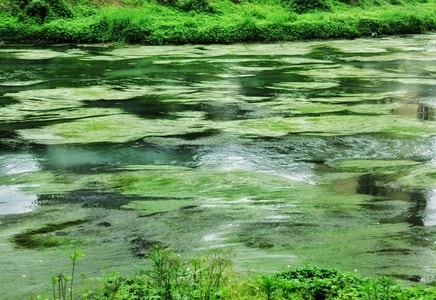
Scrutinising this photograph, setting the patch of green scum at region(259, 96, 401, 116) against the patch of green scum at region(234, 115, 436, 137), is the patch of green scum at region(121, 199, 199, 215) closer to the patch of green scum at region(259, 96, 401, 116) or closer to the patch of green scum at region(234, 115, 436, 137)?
the patch of green scum at region(234, 115, 436, 137)

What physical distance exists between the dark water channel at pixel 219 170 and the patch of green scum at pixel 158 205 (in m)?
0.03

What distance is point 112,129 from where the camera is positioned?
12.3m

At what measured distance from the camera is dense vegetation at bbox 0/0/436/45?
27422 millimetres

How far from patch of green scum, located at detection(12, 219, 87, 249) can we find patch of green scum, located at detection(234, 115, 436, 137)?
18.1 feet

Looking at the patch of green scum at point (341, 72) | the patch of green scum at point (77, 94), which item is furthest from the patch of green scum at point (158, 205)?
the patch of green scum at point (341, 72)

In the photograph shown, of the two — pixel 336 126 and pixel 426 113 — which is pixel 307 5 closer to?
pixel 426 113

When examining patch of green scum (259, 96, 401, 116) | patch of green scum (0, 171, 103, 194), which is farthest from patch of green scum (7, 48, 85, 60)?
patch of green scum (0, 171, 103, 194)

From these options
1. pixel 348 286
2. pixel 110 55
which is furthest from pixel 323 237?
pixel 110 55

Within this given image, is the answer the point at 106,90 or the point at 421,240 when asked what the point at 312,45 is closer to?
the point at 106,90

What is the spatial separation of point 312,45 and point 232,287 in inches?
952

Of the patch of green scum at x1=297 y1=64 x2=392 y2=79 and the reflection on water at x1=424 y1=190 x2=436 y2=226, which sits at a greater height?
the patch of green scum at x1=297 y1=64 x2=392 y2=79

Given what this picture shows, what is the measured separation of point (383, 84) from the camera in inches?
696

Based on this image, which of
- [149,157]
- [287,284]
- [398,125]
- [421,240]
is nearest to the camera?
[287,284]

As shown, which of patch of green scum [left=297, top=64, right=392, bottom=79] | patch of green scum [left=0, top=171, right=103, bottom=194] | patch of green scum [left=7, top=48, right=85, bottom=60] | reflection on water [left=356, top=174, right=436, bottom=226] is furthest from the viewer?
patch of green scum [left=7, top=48, right=85, bottom=60]
